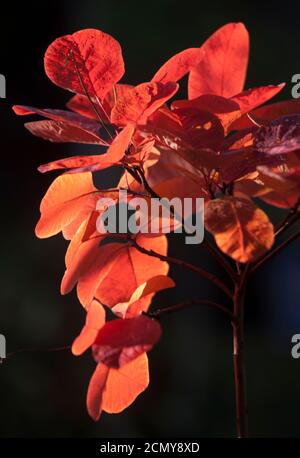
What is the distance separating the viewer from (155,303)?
5.55 feet

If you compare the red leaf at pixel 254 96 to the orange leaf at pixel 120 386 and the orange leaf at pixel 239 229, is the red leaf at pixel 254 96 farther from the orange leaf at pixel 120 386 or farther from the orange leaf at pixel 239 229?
the orange leaf at pixel 120 386

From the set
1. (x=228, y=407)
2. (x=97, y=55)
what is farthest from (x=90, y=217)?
(x=228, y=407)

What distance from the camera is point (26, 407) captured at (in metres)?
1.62

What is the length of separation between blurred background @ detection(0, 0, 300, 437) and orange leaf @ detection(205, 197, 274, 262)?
122cm

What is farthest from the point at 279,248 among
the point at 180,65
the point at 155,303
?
the point at 155,303

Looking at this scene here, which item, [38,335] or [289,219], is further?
[38,335]

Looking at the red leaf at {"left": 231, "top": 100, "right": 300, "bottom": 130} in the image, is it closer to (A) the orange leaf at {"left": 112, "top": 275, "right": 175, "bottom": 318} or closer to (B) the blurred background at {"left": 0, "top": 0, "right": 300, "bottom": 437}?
(A) the orange leaf at {"left": 112, "top": 275, "right": 175, "bottom": 318}

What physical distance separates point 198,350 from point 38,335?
401 millimetres

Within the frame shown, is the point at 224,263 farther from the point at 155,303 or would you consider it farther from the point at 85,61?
the point at 155,303

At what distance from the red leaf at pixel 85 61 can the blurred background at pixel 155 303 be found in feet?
3.80

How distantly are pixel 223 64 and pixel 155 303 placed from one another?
1175 mm

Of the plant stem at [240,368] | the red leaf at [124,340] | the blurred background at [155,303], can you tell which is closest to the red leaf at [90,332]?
the red leaf at [124,340]
